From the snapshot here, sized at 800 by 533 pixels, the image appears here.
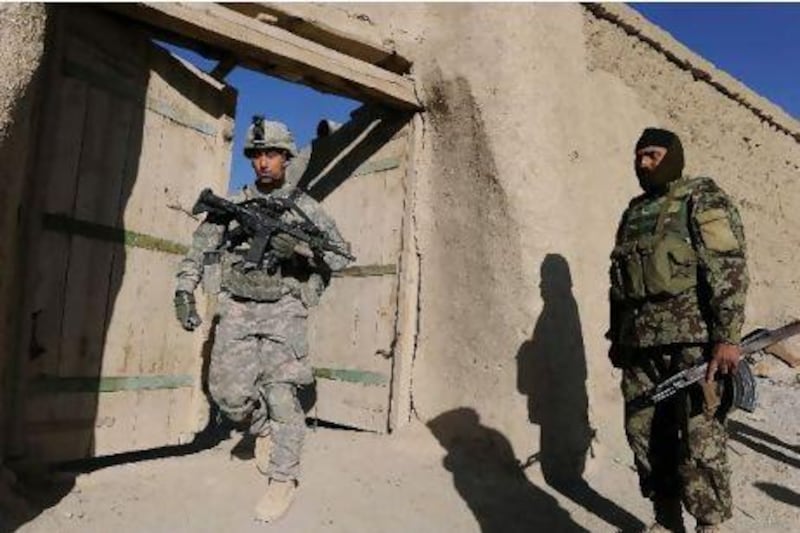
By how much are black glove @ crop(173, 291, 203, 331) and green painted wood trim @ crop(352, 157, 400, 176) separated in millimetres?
2015

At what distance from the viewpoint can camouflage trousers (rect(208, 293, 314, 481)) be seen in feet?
11.3

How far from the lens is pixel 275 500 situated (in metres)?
3.27

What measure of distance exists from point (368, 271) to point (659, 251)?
2.45m

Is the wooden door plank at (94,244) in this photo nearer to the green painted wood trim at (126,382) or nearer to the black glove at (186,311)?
the green painted wood trim at (126,382)

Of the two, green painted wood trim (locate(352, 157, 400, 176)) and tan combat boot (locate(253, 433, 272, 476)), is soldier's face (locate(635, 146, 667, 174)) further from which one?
tan combat boot (locate(253, 433, 272, 476))

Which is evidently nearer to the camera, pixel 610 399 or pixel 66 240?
pixel 66 240

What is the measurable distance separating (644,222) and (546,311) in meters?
1.17

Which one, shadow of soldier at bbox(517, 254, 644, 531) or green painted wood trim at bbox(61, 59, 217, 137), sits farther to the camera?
shadow of soldier at bbox(517, 254, 644, 531)

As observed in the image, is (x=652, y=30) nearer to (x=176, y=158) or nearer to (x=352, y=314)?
(x=352, y=314)

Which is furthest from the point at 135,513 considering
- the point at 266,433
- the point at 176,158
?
the point at 176,158

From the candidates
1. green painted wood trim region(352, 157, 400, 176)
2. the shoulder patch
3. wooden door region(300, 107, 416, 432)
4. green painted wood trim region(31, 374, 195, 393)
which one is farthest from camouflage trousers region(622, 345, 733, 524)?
green painted wood trim region(31, 374, 195, 393)

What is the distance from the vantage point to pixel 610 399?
14.4ft

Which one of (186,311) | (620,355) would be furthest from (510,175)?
(186,311)

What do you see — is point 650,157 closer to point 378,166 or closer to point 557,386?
point 557,386
